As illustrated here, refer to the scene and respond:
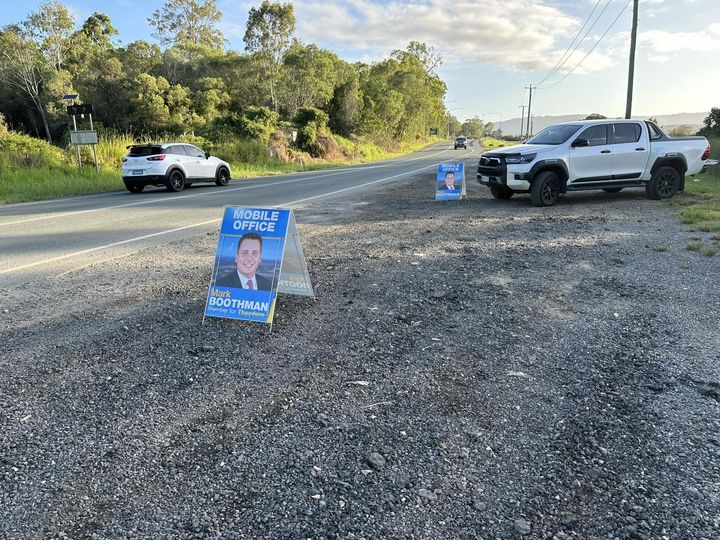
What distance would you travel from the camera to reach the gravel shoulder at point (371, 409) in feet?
7.37

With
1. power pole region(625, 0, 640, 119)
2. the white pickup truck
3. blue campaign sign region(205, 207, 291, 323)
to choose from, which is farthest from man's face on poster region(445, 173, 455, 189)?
power pole region(625, 0, 640, 119)

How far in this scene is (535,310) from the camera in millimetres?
4773

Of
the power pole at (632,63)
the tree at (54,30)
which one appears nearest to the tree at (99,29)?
the tree at (54,30)

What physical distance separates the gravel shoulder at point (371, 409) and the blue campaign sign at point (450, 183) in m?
7.67

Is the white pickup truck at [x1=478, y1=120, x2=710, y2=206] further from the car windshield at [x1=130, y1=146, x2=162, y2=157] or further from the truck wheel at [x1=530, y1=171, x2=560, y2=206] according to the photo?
the car windshield at [x1=130, y1=146, x2=162, y2=157]

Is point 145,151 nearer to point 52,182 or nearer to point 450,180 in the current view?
point 52,182

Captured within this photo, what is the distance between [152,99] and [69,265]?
1400 inches

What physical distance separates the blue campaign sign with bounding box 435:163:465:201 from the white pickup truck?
1.19m

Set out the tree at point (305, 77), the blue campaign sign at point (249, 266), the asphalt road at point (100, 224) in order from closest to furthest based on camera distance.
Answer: the blue campaign sign at point (249, 266) → the asphalt road at point (100, 224) → the tree at point (305, 77)

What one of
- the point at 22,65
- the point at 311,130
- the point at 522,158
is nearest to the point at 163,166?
the point at 522,158

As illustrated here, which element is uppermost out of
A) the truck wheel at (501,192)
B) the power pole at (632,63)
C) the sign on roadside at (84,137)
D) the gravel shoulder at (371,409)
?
the power pole at (632,63)

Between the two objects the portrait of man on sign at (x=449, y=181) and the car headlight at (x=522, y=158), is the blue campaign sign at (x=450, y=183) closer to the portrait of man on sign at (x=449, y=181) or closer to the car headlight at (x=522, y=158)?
the portrait of man on sign at (x=449, y=181)

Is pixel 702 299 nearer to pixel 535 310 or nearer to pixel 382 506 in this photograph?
pixel 535 310

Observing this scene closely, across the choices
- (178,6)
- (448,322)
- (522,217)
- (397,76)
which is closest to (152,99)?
(178,6)
